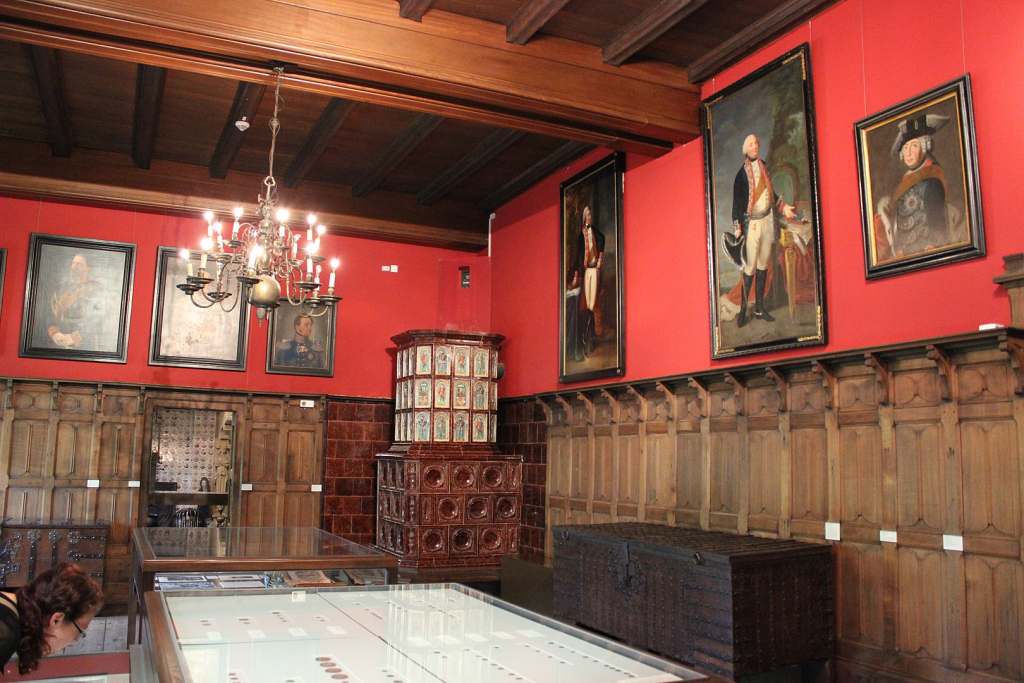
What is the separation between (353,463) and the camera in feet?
38.0

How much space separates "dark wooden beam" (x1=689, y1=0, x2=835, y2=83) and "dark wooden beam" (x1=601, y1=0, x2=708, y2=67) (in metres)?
0.61

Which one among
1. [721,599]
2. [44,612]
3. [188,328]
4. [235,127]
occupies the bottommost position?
[721,599]

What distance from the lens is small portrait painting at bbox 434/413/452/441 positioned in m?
10.4

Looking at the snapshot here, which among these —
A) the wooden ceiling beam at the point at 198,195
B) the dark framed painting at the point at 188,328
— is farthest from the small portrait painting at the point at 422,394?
the wooden ceiling beam at the point at 198,195

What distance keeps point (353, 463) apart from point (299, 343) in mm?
1785

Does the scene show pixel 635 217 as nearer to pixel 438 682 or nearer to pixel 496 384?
pixel 496 384

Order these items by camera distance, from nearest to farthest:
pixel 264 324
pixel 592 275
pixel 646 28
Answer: pixel 646 28 < pixel 592 275 < pixel 264 324

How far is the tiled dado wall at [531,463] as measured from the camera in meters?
9.98

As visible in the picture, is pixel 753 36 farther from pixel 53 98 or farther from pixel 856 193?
pixel 53 98

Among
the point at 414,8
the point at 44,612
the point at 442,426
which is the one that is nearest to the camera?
the point at 44,612

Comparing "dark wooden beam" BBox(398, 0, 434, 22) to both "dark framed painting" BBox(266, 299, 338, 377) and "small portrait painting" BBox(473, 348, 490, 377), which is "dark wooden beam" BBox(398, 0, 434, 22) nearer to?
"small portrait painting" BBox(473, 348, 490, 377)

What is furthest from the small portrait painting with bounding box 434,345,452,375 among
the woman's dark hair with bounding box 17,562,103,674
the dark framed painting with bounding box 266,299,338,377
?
the woman's dark hair with bounding box 17,562,103,674

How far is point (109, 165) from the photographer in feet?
34.7

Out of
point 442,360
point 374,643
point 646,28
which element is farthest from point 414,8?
point 374,643
